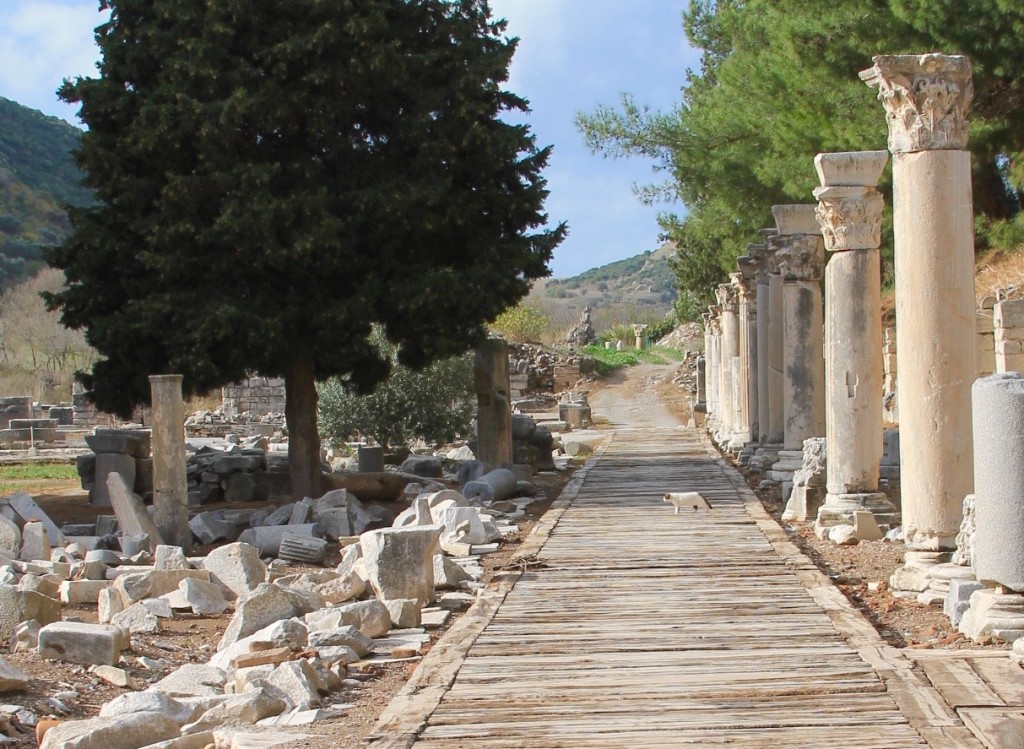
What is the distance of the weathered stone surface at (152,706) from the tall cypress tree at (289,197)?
9.30m

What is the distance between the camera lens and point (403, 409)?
77.5ft

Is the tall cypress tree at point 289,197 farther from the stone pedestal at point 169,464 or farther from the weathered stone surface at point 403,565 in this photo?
the weathered stone surface at point 403,565

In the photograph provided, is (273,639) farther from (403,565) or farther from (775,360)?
(775,360)

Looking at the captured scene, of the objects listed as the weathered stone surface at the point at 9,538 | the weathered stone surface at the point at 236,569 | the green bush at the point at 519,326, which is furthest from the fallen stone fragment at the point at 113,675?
the green bush at the point at 519,326

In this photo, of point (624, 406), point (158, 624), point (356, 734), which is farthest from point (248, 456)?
point (624, 406)

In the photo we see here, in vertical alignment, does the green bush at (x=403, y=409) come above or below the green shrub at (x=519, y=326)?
below

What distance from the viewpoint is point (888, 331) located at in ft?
84.4

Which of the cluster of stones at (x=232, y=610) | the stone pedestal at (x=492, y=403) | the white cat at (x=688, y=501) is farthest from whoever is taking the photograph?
the stone pedestal at (x=492, y=403)

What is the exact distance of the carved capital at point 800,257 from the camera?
1603cm

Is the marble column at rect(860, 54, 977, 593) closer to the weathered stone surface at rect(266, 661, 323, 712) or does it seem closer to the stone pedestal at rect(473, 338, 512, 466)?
the weathered stone surface at rect(266, 661, 323, 712)

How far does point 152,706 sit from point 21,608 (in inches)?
128

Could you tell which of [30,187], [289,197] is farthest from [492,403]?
[30,187]

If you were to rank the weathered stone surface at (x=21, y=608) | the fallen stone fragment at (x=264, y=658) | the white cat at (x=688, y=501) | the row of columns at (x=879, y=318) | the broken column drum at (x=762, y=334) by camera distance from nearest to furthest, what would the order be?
the fallen stone fragment at (x=264, y=658)
the weathered stone surface at (x=21, y=608)
the row of columns at (x=879, y=318)
the white cat at (x=688, y=501)
the broken column drum at (x=762, y=334)

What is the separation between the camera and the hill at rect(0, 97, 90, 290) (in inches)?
2960
